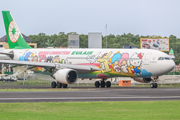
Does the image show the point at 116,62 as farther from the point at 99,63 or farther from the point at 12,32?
the point at 12,32

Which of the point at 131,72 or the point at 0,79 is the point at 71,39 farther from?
the point at 131,72

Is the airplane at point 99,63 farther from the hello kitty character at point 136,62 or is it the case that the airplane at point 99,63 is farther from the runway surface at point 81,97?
the runway surface at point 81,97

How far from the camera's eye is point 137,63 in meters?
35.0

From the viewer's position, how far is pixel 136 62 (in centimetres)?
3503

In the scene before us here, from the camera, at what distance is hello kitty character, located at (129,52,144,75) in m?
34.9

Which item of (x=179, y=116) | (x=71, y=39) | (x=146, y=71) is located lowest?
(x=179, y=116)

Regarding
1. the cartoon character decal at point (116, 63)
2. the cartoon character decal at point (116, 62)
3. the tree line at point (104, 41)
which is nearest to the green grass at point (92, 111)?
the cartoon character decal at point (116, 63)

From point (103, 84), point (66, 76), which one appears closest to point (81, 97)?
point (66, 76)

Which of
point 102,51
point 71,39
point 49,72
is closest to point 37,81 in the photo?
point 49,72

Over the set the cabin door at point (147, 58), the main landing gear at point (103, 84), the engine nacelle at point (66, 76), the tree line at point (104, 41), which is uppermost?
the tree line at point (104, 41)

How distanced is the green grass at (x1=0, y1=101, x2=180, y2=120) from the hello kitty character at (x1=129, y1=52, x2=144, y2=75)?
54.1 feet

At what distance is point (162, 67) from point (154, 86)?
1.83 m

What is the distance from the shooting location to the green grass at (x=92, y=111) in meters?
13.9

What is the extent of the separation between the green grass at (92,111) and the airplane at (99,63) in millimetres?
16223
